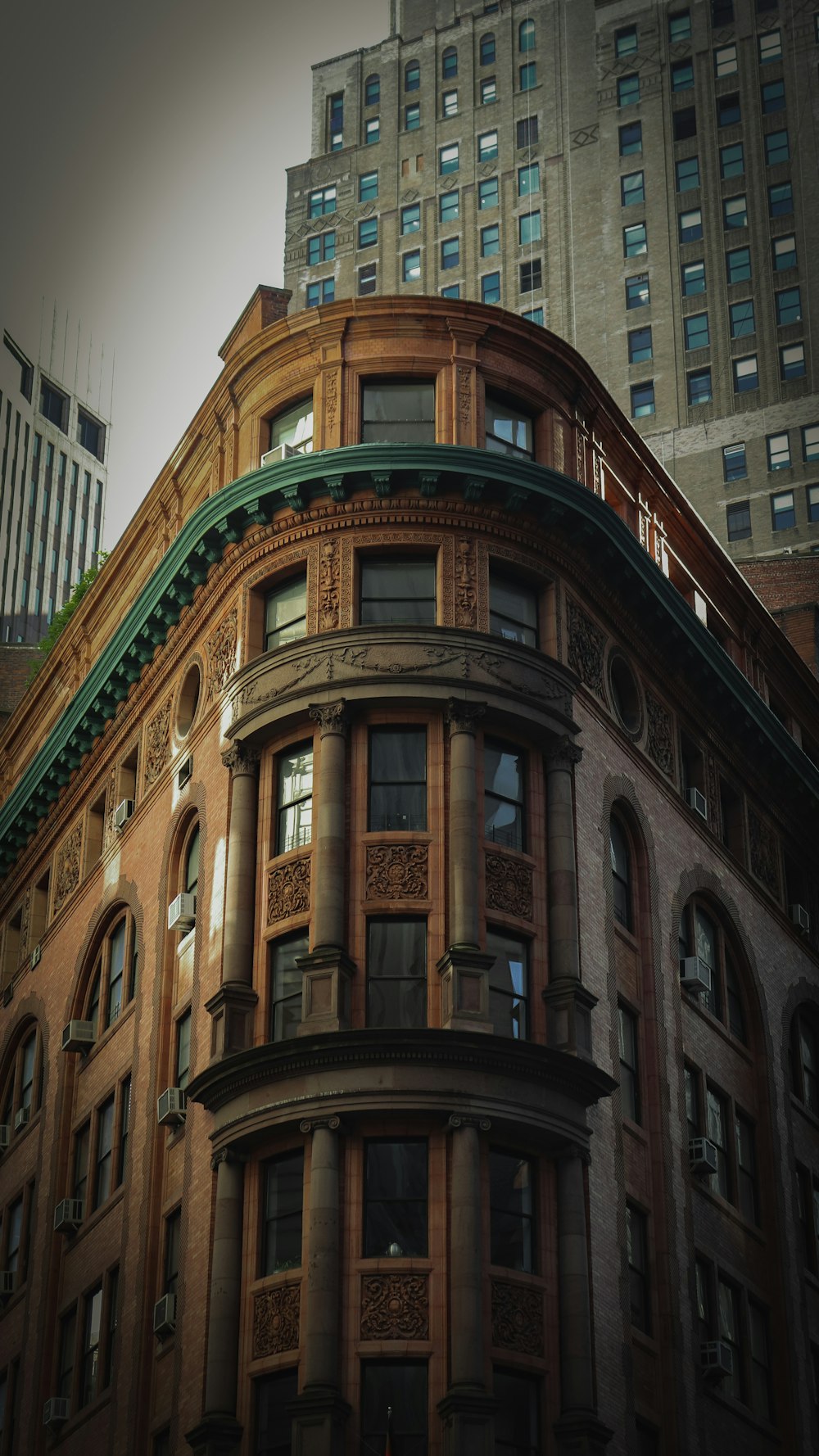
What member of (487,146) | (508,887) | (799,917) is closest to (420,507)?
(508,887)

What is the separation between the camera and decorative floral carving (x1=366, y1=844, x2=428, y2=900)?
131ft

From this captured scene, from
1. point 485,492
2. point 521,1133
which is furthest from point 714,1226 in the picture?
point 485,492

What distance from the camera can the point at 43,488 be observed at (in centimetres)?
18788

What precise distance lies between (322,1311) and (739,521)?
2598 inches

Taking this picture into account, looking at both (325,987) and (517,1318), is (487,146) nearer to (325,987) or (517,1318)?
(325,987)

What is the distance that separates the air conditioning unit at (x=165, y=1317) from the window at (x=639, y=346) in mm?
69904

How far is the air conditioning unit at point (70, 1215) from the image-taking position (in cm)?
4800

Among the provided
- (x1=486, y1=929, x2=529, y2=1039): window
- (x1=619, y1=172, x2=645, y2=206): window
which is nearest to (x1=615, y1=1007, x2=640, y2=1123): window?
(x1=486, y1=929, x2=529, y2=1039): window

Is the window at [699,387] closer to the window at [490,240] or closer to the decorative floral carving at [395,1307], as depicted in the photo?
the window at [490,240]

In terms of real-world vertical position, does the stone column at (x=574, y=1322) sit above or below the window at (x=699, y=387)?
below

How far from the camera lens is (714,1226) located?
45.3 meters

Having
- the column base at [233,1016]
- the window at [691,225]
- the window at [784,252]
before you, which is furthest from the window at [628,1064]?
the window at [691,225]

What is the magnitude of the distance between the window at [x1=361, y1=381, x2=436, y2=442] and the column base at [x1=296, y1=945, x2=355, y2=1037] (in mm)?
11473

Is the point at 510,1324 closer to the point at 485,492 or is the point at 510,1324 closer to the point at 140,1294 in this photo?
the point at 140,1294
